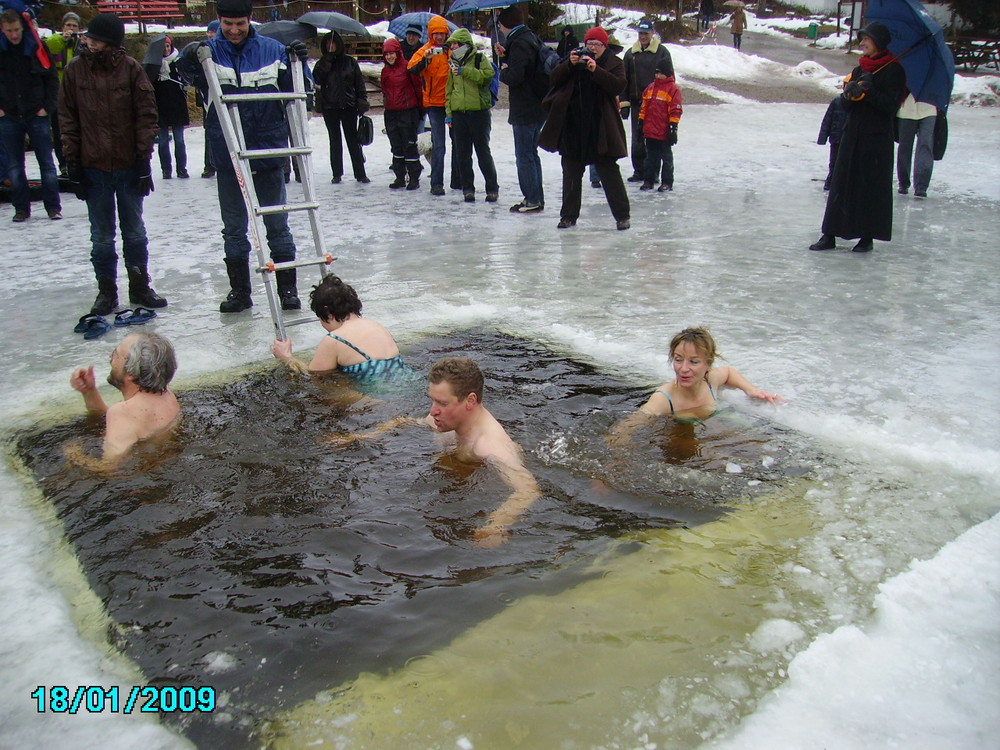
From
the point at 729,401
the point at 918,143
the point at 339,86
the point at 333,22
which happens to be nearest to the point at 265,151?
the point at 729,401

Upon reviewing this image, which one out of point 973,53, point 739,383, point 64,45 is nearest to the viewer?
point 739,383

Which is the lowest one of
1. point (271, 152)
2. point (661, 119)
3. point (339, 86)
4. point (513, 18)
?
point (271, 152)

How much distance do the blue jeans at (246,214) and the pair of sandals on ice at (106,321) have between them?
2.42 feet

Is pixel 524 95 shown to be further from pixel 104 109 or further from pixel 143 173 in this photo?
pixel 104 109

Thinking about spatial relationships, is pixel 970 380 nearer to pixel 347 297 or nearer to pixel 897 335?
pixel 897 335

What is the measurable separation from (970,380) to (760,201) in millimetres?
6066

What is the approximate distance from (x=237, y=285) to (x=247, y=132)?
1127mm

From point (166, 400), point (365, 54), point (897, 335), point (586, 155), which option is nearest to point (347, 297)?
point (166, 400)

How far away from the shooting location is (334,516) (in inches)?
141

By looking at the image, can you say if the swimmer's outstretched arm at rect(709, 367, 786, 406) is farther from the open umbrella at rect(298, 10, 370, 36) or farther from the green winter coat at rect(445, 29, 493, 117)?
the open umbrella at rect(298, 10, 370, 36)

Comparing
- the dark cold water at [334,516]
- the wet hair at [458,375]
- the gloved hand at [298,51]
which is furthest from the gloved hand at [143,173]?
the wet hair at [458,375]

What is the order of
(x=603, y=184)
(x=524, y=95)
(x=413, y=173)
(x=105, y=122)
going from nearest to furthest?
(x=105, y=122), (x=603, y=184), (x=524, y=95), (x=413, y=173)

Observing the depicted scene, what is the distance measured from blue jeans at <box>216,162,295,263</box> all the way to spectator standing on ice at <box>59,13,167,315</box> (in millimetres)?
552

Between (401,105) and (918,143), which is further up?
(401,105)
